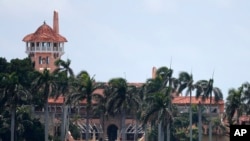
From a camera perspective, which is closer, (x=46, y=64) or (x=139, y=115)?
(x=139, y=115)

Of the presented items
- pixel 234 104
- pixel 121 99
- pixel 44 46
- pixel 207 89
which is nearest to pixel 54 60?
pixel 44 46

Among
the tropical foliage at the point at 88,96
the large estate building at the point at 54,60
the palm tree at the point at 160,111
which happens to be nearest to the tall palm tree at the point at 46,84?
the tropical foliage at the point at 88,96

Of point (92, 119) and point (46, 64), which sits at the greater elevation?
point (46, 64)

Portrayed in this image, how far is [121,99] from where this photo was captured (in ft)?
393

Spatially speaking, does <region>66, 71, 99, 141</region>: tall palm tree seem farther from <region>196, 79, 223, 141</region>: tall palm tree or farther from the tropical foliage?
<region>196, 79, 223, 141</region>: tall palm tree

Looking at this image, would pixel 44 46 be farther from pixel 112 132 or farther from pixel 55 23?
pixel 112 132

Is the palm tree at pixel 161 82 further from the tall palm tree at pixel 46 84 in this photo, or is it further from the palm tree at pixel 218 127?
the palm tree at pixel 218 127

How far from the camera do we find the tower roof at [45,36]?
193m

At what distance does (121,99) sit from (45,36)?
250 feet

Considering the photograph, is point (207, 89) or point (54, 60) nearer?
point (207, 89)

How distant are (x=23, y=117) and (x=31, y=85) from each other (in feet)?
27.1

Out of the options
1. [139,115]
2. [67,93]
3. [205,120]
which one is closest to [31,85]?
[67,93]

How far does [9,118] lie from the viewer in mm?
132250

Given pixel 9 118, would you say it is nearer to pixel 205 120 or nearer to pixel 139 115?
pixel 139 115
